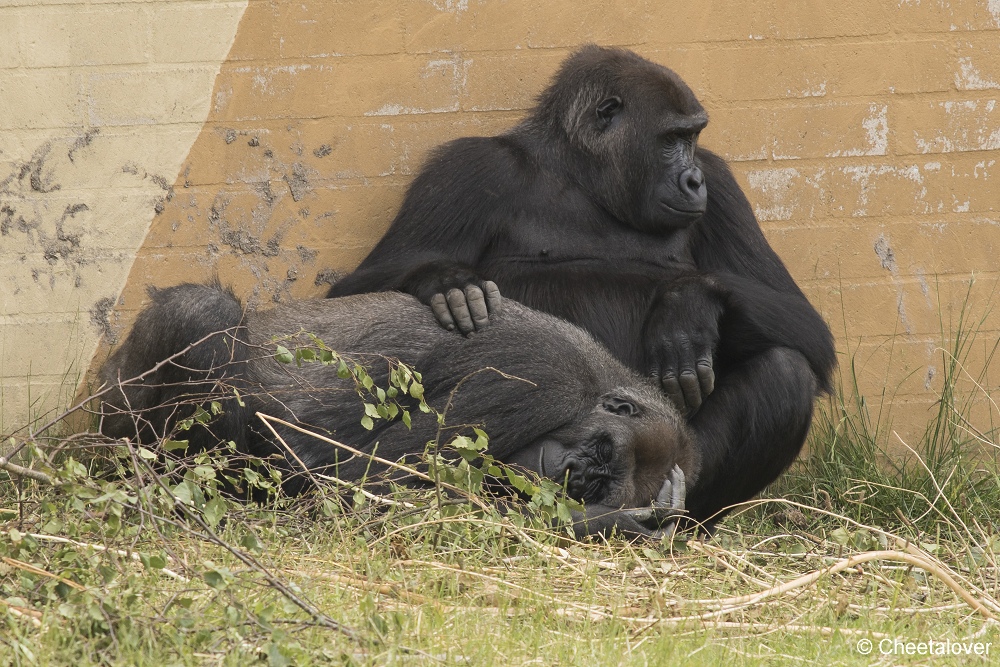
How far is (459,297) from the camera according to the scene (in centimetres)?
298

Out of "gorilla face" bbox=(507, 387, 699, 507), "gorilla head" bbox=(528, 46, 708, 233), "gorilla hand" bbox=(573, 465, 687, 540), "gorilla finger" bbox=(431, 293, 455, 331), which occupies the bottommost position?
"gorilla hand" bbox=(573, 465, 687, 540)

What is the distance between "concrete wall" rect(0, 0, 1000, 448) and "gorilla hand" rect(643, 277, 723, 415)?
2.49 ft

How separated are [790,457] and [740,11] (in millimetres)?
1539

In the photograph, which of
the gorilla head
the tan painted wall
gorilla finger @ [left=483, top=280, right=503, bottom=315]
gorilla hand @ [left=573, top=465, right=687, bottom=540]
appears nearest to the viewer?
gorilla hand @ [left=573, top=465, right=687, bottom=540]

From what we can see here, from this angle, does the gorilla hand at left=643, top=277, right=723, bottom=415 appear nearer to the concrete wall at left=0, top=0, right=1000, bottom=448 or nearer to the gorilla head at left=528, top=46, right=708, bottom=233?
the gorilla head at left=528, top=46, right=708, bottom=233

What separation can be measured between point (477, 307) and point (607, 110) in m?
0.88

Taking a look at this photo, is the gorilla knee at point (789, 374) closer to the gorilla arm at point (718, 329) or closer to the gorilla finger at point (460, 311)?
the gorilla arm at point (718, 329)

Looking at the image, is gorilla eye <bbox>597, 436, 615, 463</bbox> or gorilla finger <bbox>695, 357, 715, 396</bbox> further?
gorilla finger <bbox>695, 357, 715, 396</bbox>

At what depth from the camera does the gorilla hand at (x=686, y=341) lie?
3.15 m

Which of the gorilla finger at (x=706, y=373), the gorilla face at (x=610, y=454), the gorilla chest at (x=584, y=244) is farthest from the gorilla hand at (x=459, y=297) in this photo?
the gorilla finger at (x=706, y=373)

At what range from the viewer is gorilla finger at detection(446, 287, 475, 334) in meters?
2.96

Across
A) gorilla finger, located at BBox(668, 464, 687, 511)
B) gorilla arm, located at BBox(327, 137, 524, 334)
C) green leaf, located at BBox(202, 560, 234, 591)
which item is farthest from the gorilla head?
green leaf, located at BBox(202, 560, 234, 591)

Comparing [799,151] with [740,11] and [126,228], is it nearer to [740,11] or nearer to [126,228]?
[740,11]

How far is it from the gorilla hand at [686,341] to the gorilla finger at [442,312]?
0.62 metres
